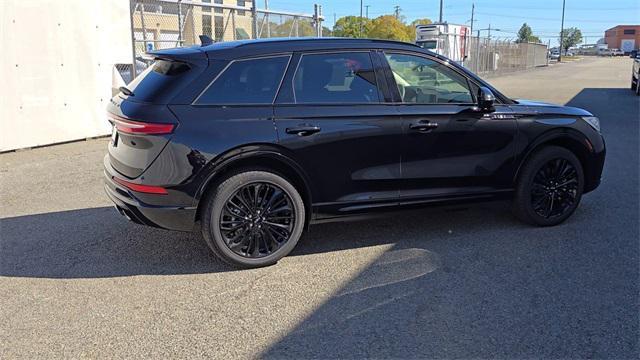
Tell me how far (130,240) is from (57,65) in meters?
6.05

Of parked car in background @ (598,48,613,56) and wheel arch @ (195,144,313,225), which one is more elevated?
parked car in background @ (598,48,613,56)

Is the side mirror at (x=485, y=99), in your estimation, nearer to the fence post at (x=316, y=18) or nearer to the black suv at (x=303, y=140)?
the black suv at (x=303, y=140)

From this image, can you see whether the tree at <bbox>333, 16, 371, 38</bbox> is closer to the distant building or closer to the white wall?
the white wall

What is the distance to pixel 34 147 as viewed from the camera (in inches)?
377

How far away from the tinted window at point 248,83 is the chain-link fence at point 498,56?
101 feet

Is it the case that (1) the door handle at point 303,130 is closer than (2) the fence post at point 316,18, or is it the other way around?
(1) the door handle at point 303,130

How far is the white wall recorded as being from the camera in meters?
9.06

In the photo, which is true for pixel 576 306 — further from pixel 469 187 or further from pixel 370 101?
pixel 370 101

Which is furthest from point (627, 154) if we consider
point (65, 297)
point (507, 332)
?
point (65, 297)

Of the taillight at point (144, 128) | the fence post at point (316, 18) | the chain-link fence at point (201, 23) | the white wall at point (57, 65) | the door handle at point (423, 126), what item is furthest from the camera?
the fence post at point (316, 18)

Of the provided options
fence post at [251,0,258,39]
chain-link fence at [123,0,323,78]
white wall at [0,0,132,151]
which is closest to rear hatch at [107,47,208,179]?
white wall at [0,0,132,151]

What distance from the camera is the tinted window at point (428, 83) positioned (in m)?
4.91

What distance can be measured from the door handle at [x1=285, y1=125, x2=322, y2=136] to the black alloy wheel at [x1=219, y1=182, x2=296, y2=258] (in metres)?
0.45

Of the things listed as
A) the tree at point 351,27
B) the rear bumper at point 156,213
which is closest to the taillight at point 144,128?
the rear bumper at point 156,213
